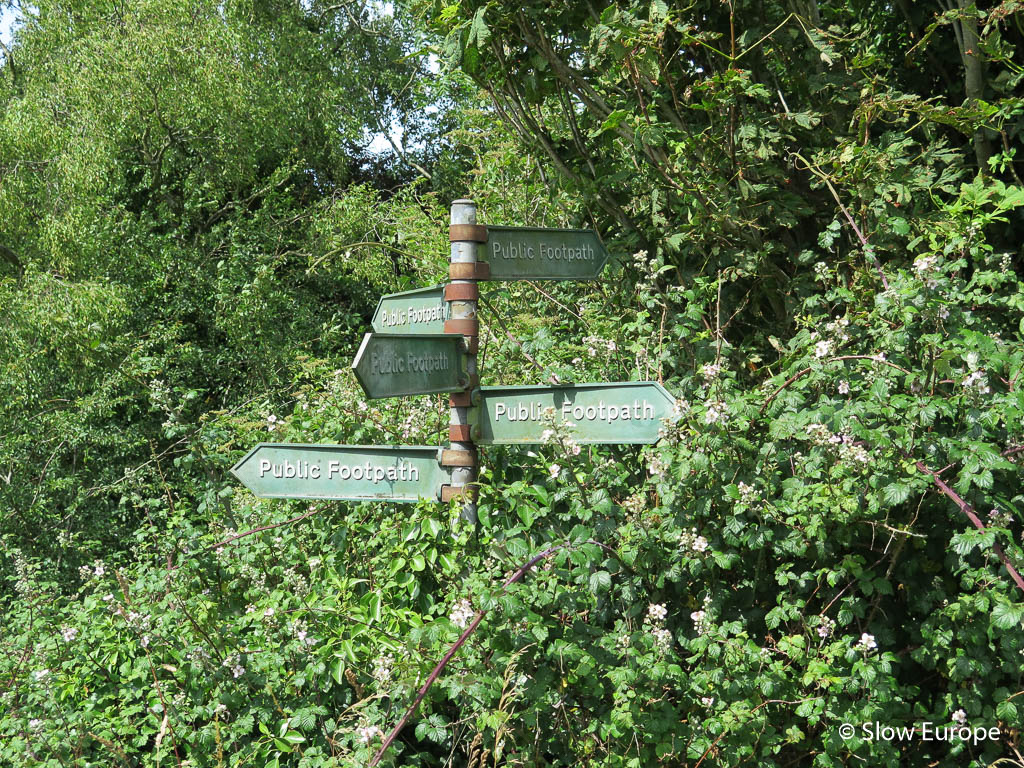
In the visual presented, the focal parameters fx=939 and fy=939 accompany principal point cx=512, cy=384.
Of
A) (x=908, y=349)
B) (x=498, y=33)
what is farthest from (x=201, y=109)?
(x=908, y=349)

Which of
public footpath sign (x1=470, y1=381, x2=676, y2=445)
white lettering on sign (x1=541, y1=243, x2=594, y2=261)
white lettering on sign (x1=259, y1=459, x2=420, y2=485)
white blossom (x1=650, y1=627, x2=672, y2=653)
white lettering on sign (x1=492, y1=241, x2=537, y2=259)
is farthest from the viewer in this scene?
white lettering on sign (x1=541, y1=243, x2=594, y2=261)

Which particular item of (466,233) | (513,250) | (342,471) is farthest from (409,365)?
(513,250)

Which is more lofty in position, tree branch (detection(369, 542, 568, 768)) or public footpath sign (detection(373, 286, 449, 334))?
public footpath sign (detection(373, 286, 449, 334))

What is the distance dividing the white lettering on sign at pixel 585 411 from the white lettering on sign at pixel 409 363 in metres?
0.23

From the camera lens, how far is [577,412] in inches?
108

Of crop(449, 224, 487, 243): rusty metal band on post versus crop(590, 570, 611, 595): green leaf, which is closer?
crop(590, 570, 611, 595): green leaf

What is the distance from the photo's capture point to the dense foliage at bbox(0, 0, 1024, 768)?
2.36m

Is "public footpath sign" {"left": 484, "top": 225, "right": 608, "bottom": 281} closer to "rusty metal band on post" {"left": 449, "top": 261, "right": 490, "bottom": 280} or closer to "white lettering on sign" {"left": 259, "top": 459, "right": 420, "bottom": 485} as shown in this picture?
"rusty metal band on post" {"left": 449, "top": 261, "right": 490, "bottom": 280}

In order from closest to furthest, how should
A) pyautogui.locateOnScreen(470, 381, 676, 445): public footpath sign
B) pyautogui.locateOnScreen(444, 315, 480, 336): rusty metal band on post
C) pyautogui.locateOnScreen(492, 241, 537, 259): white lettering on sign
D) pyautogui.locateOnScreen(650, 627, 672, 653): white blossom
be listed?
pyautogui.locateOnScreen(650, 627, 672, 653): white blossom
pyautogui.locateOnScreen(470, 381, 676, 445): public footpath sign
pyautogui.locateOnScreen(444, 315, 480, 336): rusty metal band on post
pyautogui.locateOnScreen(492, 241, 537, 259): white lettering on sign

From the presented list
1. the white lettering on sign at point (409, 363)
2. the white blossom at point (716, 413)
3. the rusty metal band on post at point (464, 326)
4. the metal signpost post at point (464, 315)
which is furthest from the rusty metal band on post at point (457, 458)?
the white blossom at point (716, 413)

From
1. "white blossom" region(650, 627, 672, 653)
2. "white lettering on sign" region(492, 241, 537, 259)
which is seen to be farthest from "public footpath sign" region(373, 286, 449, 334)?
"white blossom" region(650, 627, 672, 653)

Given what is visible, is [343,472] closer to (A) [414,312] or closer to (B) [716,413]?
(A) [414,312]

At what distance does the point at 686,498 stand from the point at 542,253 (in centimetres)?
102

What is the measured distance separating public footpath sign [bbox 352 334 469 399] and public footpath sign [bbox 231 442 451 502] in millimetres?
223
